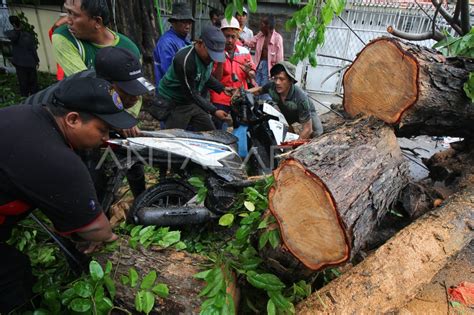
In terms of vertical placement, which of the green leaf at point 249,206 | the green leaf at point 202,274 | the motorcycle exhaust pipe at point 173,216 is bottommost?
the motorcycle exhaust pipe at point 173,216

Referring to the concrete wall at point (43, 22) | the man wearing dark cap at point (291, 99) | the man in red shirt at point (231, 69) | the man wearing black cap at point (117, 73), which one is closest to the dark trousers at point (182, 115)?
the man in red shirt at point (231, 69)

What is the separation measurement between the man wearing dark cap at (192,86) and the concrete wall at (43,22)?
6670 mm

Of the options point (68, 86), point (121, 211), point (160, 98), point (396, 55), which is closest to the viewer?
point (68, 86)

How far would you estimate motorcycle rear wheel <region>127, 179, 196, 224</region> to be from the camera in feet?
8.52

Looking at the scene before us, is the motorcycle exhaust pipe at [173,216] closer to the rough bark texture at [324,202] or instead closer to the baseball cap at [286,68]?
the rough bark texture at [324,202]

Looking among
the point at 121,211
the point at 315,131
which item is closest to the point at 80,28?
the point at 121,211

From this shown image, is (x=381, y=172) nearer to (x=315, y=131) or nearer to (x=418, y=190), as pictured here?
(x=418, y=190)

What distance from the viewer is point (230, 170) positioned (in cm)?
270

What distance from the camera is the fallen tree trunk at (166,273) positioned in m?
1.74

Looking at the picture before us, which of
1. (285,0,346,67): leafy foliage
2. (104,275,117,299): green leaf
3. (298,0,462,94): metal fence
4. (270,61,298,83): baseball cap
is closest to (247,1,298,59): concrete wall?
(298,0,462,94): metal fence

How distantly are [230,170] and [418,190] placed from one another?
5.53 ft

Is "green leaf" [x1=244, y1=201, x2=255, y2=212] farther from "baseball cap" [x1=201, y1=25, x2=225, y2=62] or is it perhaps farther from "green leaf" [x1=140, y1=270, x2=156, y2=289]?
"baseball cap" [x1=201, y1=25, x2=225, y2=62]

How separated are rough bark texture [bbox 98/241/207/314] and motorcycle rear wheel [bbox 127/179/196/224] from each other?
560 mm

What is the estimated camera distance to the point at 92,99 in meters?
1.50
